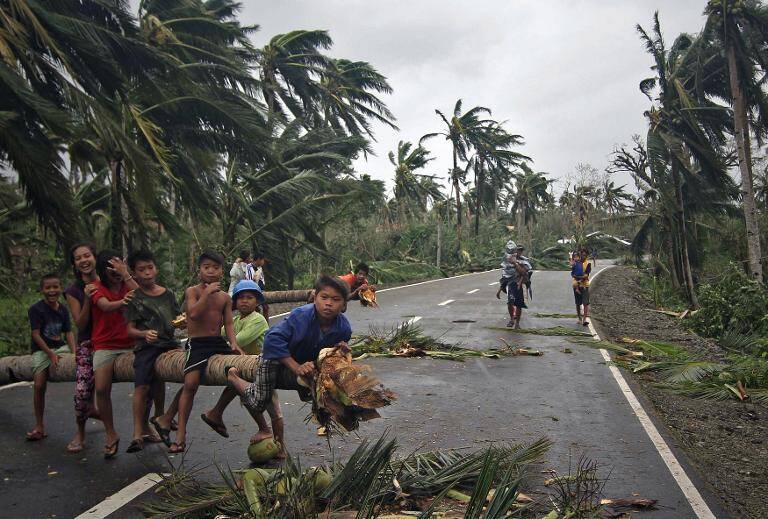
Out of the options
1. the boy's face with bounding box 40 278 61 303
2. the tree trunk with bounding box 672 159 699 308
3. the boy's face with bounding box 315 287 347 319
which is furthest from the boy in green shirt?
the tree trunk with bounding box 672 159 699 308

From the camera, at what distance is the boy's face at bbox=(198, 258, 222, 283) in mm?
4690

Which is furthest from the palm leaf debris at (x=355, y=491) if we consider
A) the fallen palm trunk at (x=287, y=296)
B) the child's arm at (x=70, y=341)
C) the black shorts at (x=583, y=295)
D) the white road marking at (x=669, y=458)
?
the black shorts at (x=583, y=295)

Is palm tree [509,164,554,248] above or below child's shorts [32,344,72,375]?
above

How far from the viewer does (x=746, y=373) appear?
8.21m

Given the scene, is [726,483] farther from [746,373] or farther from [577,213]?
[577,213]

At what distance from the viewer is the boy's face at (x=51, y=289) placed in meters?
5.49

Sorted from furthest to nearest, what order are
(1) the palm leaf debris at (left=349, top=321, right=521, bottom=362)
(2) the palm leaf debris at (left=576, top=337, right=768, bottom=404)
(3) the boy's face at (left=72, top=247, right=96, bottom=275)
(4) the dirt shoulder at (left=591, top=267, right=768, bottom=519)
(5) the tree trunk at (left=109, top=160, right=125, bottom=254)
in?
1. (5) the tree trunk at (left=109, top=160, right=125, bottom=254)
2. (1) the palm leaf debris at (left=349, top=321, right=521, bottom=362)
3. (2) the palm leaf debris at (left=576, top=337, right=768, bottom=404)
4. (3) the boy's face at (left=72, top=247, right=96, bottom=275)
5. (4) the dirt shoulder at (left=591, top=267, right=768, bottom=519)

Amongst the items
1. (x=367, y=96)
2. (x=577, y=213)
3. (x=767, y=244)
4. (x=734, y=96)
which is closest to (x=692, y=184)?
(x=734, y=96)

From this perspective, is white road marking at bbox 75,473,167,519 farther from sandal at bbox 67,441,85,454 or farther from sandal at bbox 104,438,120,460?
sandal at bbox 67,441,85,454

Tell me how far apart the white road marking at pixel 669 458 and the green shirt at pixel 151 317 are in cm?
394

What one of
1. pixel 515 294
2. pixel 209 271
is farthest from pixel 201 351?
pixel 515 294

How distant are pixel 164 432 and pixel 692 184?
23214 mm

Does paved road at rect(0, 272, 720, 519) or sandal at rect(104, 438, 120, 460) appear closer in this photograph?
paved road at rect(0, 272, 720, 519)

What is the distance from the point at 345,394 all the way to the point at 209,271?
1938mm
